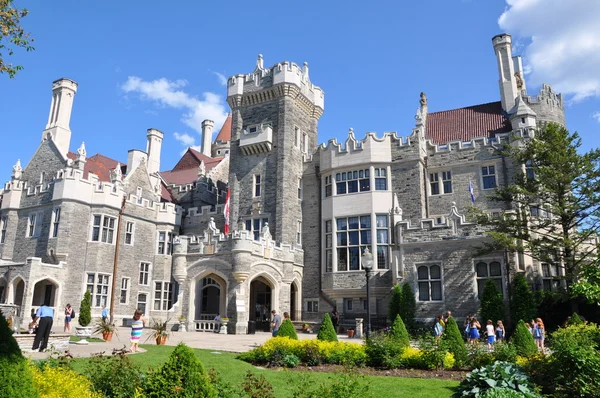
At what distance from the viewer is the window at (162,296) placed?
32.8m

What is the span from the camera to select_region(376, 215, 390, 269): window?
93.9ft

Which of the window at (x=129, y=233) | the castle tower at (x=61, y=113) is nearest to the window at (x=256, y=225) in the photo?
the window at (x=129, y=233)

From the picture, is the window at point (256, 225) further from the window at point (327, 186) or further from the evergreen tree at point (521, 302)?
the evergreen tree at point (521, 302)

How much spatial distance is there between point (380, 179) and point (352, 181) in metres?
1.81

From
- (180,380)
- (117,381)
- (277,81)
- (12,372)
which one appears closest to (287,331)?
(117,381)

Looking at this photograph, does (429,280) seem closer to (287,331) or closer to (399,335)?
(399,335)

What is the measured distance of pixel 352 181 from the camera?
30.9m

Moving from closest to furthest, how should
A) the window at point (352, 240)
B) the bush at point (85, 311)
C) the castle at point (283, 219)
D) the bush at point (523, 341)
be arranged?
the bush at point (523, 341)
the castle at point (283, 219)
the bush at point (85, 311)
the window at point (352, 240)

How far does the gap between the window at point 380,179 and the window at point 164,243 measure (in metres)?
15.4

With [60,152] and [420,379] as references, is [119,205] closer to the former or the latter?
[60,152]

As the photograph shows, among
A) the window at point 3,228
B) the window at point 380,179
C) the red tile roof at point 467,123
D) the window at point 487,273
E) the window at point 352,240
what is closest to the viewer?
the window at point 487,273

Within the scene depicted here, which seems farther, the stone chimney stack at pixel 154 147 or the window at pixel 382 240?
the stone chimney stack at pixel 154 147

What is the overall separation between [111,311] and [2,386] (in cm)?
2710

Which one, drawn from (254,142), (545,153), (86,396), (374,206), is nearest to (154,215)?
(254,142)
